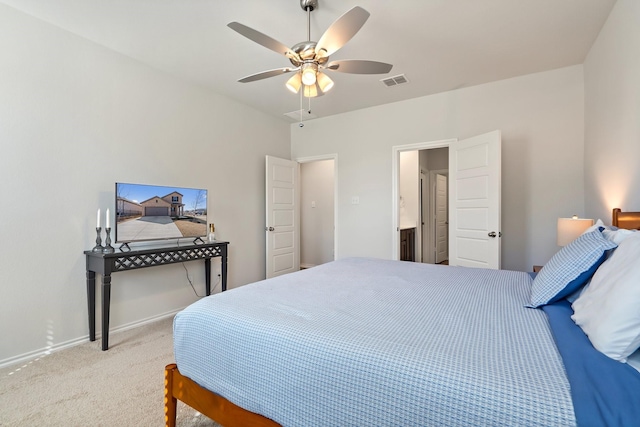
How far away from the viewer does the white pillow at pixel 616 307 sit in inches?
35.9

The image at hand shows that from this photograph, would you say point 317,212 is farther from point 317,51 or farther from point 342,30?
point 342,30

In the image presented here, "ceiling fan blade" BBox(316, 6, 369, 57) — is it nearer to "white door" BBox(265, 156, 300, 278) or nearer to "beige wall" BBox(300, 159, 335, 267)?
"white door" BBox(265, 156, 300, 278)

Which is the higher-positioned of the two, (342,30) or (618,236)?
(342,30)

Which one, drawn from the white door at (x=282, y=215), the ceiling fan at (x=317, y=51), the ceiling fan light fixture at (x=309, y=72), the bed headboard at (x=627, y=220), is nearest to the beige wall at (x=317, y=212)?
the white door at (x=282, y=215)

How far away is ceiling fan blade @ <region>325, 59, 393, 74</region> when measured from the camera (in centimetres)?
222

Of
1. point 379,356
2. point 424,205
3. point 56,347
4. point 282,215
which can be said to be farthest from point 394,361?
point 424,205

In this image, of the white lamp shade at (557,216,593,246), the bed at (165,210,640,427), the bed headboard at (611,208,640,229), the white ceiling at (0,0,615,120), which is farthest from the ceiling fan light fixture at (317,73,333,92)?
the white lamp shade at (557,216,593,246)

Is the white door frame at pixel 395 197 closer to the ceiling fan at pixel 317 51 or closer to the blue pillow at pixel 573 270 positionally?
the ceiling fan at pixel 317 51

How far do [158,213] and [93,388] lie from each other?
5.20 feet

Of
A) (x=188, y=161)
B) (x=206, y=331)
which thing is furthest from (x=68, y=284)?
(x=206, y=331)

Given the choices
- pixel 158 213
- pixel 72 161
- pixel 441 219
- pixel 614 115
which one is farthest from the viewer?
pixel 441 219

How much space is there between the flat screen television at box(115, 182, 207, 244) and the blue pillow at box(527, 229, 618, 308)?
3.09 meters

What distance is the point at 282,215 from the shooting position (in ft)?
15.6

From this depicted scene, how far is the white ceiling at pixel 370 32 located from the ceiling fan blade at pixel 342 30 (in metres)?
0.45
